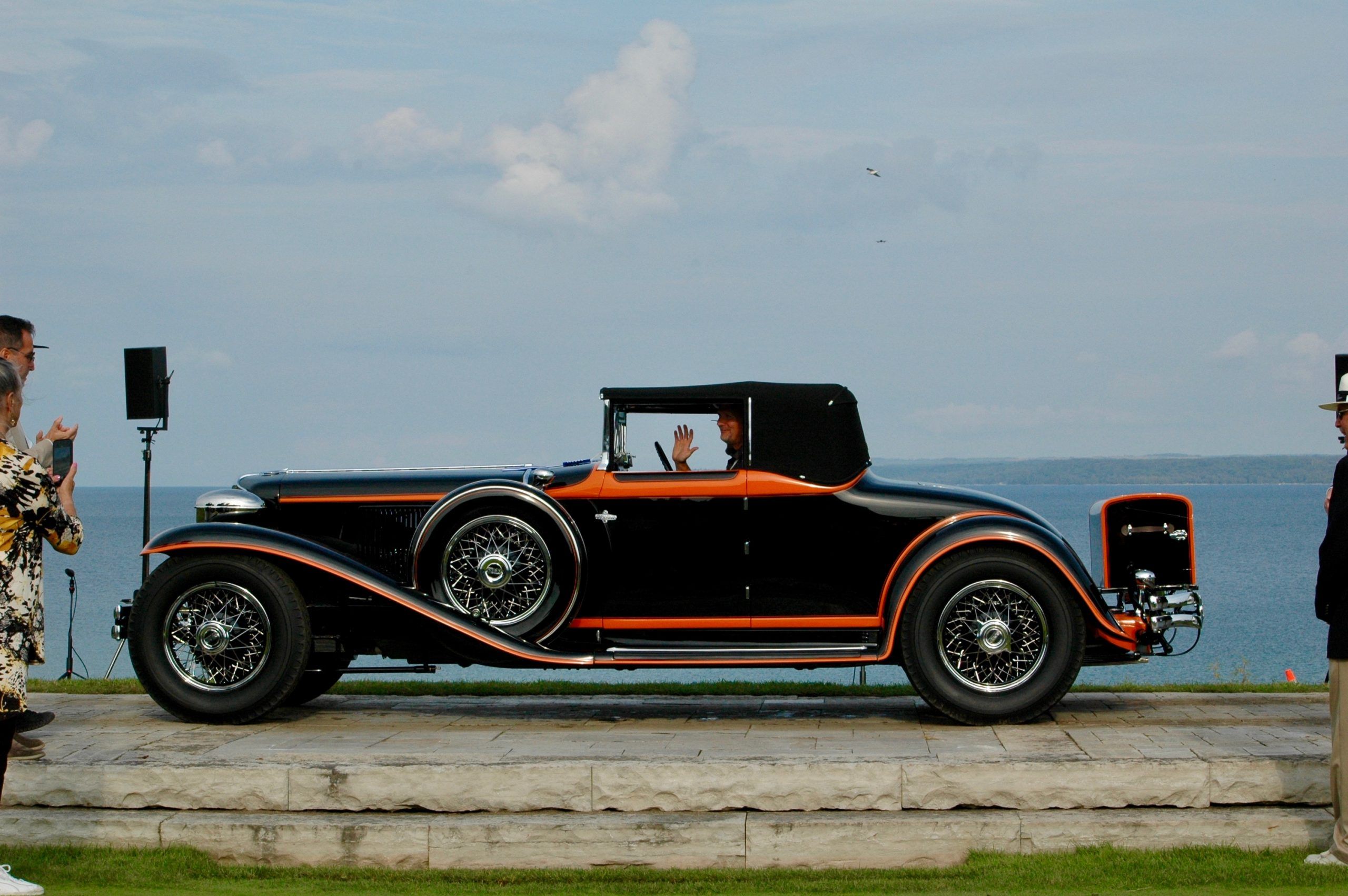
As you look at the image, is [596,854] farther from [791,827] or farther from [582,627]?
[582,627]

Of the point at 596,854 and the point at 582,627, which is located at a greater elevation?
the point at 582,627

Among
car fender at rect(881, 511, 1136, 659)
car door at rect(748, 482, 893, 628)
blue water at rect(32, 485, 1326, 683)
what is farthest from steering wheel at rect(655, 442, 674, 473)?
blue water at rect(32, 485, 1326, 683)

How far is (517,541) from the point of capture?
7.64 meters

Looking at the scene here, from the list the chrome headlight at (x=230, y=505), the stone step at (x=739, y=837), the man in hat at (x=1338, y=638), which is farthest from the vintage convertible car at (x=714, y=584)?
the man in hat at (x=1338, y=638)

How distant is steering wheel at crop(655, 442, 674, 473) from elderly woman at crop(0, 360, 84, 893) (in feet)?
11.5

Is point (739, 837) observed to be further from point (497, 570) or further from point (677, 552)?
point (497, 570)

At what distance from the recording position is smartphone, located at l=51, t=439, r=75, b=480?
7223 millimetres

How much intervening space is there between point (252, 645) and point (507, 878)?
2.60m

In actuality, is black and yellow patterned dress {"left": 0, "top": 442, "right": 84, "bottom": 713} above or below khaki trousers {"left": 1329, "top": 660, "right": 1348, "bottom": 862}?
above

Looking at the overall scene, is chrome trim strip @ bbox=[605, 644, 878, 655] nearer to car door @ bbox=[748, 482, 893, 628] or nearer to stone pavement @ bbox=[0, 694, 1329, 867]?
car door @ bbox=[748, 482, 893, 628]

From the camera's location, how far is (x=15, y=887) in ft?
17.3

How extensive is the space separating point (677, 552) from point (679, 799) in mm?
1838

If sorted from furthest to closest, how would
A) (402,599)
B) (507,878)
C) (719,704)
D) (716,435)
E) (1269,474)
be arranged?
1. (1269,474)
2. (719,704)
3. (716,435)
4. (402,599)
5. (507,878)

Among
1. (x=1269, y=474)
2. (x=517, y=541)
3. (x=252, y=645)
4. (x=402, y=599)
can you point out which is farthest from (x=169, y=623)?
(x=1269, y=474)
